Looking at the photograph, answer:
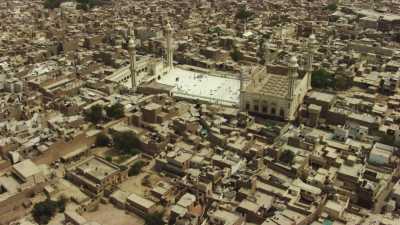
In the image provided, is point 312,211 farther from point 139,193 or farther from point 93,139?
point 93,139

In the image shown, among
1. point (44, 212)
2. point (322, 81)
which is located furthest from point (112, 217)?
point (322, 81)

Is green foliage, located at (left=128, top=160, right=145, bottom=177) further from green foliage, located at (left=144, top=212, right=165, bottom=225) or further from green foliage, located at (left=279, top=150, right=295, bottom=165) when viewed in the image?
green foliage, located at (left=279, top=150, right=295, bottom=165)

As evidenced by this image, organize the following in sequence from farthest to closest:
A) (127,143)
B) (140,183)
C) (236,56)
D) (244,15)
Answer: (244,15) → (236,56) → (127,143) → (140,183)

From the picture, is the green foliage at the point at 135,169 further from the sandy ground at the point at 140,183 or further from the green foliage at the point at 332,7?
the green foliage at the point at 332,7

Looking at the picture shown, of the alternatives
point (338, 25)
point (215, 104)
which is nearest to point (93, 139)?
point (215, 104)

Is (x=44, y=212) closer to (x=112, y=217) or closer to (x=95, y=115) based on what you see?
(x=112, y=217)

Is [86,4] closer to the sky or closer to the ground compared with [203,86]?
closer to the sky

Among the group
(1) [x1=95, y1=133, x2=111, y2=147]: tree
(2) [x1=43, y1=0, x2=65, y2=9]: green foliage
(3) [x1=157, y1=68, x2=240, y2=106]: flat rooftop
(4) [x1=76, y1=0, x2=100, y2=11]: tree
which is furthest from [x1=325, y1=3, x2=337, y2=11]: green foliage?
(1) [x1=95, y1=133, x2=111, y2=147]: tree
